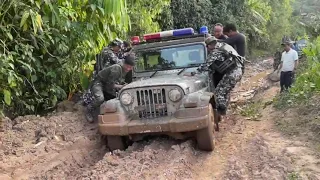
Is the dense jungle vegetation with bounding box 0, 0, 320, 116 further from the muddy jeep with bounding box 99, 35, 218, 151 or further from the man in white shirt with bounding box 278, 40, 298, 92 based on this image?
the muddy jeep with bounding box 99, 35, 218, 151

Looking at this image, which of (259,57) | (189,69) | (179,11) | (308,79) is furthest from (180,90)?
(259,57)

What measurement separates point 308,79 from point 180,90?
347 cm

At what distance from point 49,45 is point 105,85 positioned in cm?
141

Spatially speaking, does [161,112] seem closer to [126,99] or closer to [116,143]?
[126,99]

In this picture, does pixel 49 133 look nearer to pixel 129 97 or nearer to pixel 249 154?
pixel 129 97

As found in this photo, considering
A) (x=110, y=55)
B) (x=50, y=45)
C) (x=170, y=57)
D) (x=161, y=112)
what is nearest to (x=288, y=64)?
(x=170, y=57)

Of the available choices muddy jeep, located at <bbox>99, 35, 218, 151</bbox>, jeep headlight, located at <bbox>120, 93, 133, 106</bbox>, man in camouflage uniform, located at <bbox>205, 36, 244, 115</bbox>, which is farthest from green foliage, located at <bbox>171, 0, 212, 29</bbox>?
jeep headlight, located at <bbox>120, 93, 133, 106</bbox>

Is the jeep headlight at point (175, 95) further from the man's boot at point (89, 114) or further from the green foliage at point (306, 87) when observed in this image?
the green foliage at point (306, 87)

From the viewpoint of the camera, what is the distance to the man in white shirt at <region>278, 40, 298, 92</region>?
28.7 ft

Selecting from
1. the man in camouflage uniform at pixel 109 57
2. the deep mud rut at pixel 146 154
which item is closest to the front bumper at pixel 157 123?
the deep mud rut at pixel 146 154

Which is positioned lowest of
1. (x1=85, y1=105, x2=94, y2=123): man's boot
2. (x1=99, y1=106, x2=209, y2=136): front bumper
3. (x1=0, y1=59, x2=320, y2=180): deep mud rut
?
(x1=0, y1=59, x2=320, y2=180): deep mud rut

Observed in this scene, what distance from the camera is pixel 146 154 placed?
5.26m

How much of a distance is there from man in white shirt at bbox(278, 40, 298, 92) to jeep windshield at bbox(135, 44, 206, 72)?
290 centimetres

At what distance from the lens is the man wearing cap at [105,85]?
22.7ft
